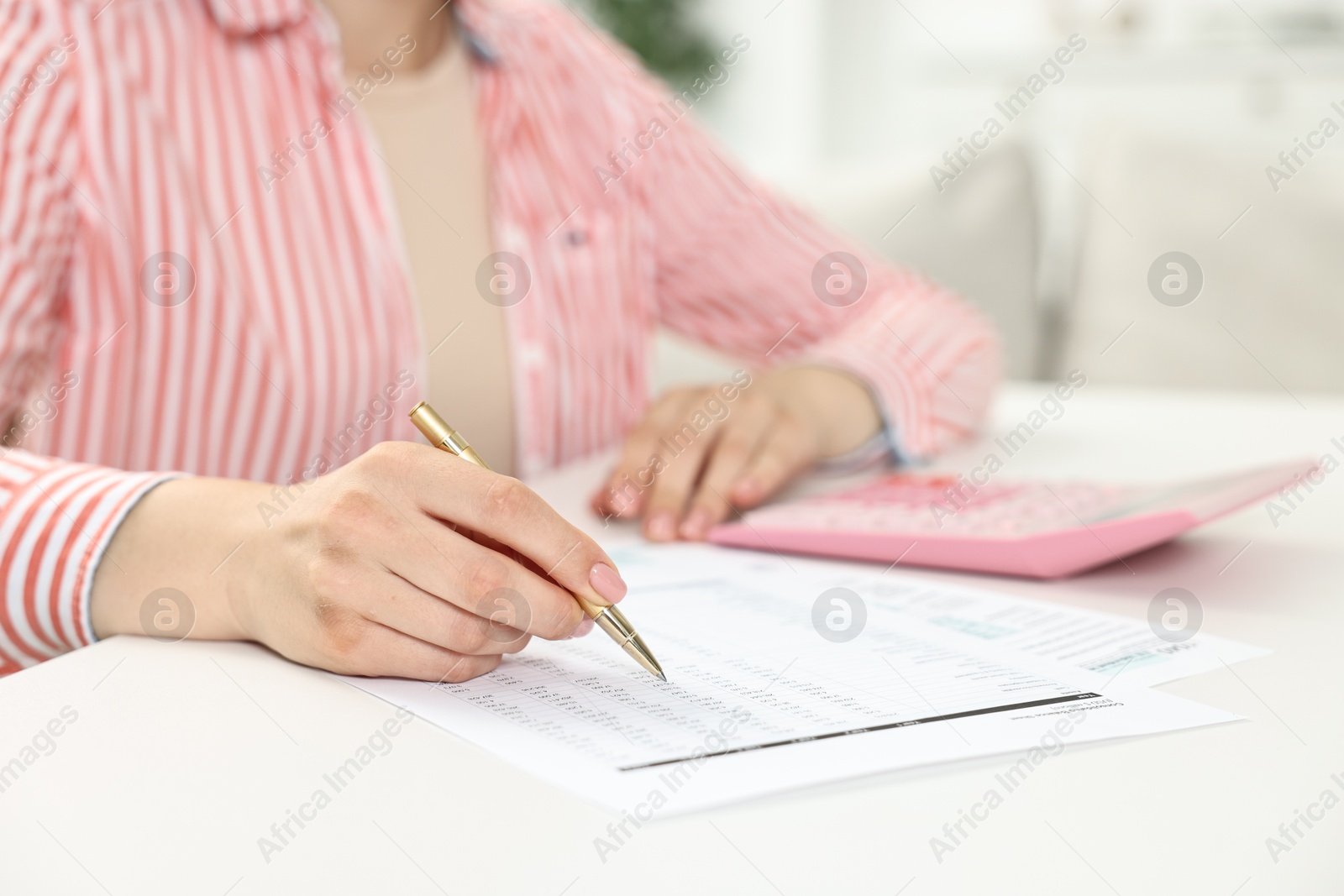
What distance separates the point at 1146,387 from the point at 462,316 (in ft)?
4.14

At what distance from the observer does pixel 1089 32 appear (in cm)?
334

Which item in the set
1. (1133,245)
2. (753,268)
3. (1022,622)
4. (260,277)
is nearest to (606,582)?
(1022,622)

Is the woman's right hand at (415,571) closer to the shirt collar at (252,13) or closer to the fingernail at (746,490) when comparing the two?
the fingernail at (746,490)

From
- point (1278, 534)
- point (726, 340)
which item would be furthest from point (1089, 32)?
point (1278, 534)

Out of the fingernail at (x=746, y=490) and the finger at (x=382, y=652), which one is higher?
the fingernail at (x=746, y=490)

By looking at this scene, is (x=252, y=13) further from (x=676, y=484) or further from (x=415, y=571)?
(x=415, y=571)

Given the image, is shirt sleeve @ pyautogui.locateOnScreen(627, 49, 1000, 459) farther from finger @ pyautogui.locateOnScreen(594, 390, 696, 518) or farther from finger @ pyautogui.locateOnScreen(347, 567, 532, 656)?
finger @ pyautogui.locateOnScreen(347, 567, 532, 656)

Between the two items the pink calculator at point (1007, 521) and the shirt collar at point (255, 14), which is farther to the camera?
the shirt collar at point (255, 14)

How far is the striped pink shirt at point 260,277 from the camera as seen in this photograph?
2.56 feet

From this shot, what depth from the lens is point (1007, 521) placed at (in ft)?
2.23

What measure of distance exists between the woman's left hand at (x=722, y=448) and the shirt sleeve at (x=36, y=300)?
32cm

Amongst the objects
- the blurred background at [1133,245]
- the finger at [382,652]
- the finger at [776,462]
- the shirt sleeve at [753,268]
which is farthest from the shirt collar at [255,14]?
the blurred background at [1133,245]

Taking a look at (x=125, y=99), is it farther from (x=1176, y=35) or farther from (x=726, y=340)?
(x=1176, y=35)

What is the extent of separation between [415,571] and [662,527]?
0.29 m
